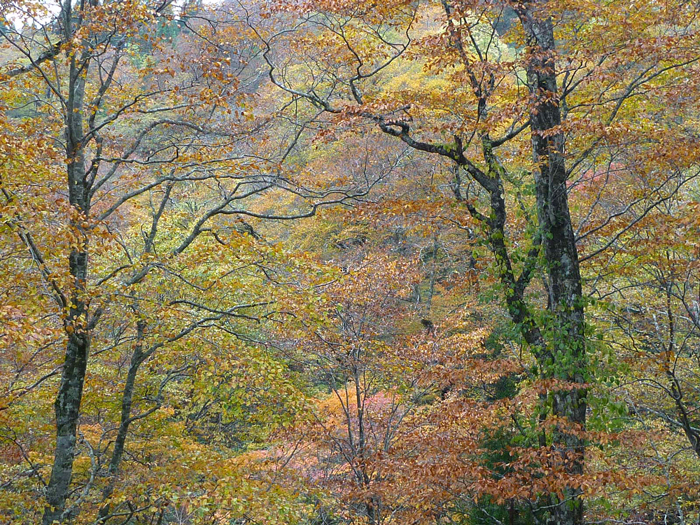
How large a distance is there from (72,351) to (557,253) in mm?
6085

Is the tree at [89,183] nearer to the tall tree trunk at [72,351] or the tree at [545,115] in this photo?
the tall tree trunk at [72,351]

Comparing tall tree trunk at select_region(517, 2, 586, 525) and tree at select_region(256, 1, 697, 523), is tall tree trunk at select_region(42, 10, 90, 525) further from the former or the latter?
tall tree trunk at select_region(517, 2, 586, 525)

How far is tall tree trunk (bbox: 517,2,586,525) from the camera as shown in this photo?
6.46 m

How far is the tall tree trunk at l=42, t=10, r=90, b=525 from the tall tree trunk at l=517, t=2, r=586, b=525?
5323mm

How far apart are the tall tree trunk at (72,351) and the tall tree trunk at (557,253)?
17.5 feet

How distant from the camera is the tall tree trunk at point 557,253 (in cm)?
646

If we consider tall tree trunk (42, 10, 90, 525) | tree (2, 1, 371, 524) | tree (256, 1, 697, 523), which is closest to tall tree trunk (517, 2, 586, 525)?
tree (256, 1, 697, 523)

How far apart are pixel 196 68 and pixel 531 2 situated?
4.46 meters

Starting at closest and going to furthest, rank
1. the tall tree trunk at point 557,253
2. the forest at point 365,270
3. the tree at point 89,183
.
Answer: the tree at point 89,183
the forest at point 365,270
the tall tree trunk at point 557,253

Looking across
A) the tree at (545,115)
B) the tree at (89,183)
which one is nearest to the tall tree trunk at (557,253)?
the tree at (545,115)

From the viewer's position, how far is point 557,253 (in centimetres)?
699

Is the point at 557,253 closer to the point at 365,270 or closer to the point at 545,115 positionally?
the point at 545,115

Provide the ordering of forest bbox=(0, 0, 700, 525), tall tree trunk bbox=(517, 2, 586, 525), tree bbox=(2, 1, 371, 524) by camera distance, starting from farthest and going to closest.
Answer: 1. tall tree trunk bbox=(517, 2, 586, 525)
2. forest bbox=(0, 0, 700, 525)
3. tree bbox=(2, 1, 371, 524)

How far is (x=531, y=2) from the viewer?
7.04 meters
